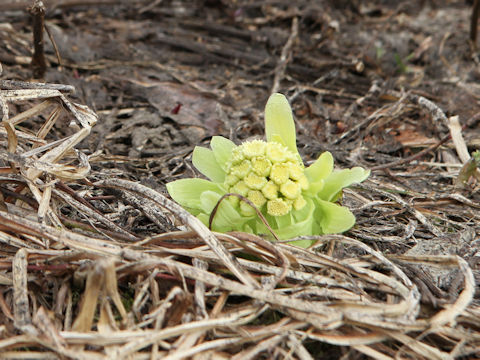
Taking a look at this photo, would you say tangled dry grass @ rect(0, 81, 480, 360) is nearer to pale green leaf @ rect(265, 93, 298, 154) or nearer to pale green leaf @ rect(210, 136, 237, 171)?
pale green leaf @ rect(210, 136, 237, 171)

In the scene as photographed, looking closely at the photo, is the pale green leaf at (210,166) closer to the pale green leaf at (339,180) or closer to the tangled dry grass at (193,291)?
the tangled dry grass at (193,291)

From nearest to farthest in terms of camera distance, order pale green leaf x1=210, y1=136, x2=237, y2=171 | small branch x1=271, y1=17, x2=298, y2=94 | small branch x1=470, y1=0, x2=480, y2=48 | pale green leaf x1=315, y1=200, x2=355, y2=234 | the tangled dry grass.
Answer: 1. the tangled dry grass
2. pale green leaf x1=315, y1=200, x2=355, y2=234
3. pale green leaf x1=210, y1=136, x2=237, y2=171
4. small branch x1=271, y1=17, x2=298, y2=94
5. small branch x1=470, y1=0, x2=480, y2=48

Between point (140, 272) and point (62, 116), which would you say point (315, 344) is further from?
point (62, 116)

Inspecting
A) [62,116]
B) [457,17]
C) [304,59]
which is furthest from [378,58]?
[62,116]

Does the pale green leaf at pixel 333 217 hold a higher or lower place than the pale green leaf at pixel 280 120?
lower

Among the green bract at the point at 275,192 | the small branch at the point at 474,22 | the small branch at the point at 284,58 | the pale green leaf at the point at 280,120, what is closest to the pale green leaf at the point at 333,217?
the green bract at the point at 275,192

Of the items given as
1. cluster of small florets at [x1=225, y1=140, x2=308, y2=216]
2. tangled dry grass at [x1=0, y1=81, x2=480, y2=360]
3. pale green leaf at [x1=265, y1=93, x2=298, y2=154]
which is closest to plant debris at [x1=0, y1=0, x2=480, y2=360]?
tangled dry grass at [x1=0, y1=81, x2=480, y2=360]
